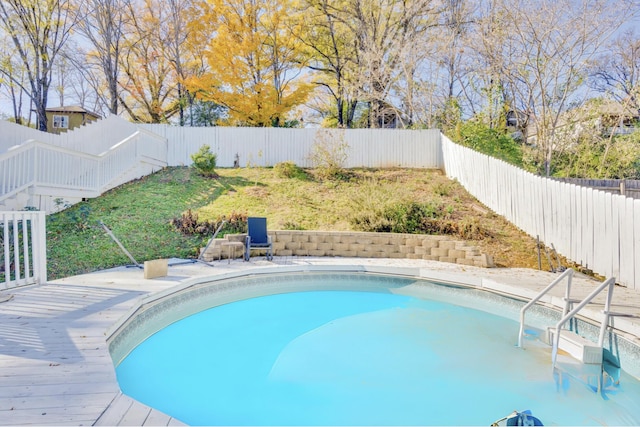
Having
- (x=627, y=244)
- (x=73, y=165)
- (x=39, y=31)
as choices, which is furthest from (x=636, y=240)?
(x=39, y=31)

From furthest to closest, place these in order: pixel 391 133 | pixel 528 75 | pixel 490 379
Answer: pixel 391 133
pixel 528 75
pixel 490 379

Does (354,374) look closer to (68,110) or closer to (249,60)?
(249,60)

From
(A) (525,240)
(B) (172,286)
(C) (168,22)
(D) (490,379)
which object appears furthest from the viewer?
(C) (168,22)

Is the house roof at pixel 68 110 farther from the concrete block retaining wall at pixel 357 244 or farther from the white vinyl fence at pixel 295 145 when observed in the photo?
the concrete block retaining wall at pixel 357 244

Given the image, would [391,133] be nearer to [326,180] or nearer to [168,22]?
[326,180]

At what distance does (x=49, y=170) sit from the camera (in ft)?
24.5

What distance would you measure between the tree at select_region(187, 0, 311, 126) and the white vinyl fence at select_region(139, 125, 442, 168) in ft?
9.69

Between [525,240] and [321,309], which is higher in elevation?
[525,240]

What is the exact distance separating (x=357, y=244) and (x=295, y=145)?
21.2ft

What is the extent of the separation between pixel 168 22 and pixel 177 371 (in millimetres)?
18463

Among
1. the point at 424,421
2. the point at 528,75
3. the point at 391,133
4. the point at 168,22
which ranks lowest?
the point at 424,421

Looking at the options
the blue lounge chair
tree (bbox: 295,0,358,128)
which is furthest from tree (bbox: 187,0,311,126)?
the blue lounge chair

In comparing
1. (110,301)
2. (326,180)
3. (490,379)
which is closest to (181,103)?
(326,180)

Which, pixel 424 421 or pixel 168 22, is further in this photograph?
pixel 168 22
